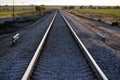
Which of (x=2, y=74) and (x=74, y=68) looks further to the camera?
(x=74, y=68)

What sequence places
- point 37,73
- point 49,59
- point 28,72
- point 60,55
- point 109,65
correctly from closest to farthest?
1. point 28,72
2. point 37,73
3. point 109,65
4. point 49,59
5. point 60,55

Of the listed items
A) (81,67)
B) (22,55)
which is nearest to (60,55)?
(22,55)

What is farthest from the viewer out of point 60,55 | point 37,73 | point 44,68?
point 60,55

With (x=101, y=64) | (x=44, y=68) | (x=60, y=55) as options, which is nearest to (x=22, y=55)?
(x=60, y=55)

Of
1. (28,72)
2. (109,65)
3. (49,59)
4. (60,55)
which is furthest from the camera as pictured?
(60,55)

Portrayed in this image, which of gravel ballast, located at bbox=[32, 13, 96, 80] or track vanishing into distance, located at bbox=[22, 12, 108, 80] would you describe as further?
gravel ballast, located at bbox=[32, 13, 96, 80]

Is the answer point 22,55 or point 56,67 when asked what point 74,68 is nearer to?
point 56,67

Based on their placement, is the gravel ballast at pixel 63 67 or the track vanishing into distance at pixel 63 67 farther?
the gravel ballast at pixel 63 67

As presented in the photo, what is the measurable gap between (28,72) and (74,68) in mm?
1849

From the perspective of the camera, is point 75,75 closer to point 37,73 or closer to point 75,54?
point 37,73

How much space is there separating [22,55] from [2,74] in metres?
3.32

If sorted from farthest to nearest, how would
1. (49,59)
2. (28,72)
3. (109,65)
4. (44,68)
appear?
(49,59) → (109,65) → (44,68) → (28,72)

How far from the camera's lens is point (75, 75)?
7.74 metres

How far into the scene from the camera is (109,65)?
363 inches
